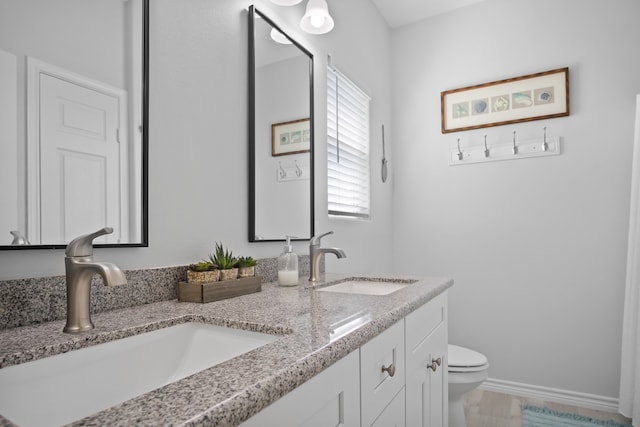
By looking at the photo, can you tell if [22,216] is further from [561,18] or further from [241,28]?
[561,18]

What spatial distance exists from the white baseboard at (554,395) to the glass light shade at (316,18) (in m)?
2.44

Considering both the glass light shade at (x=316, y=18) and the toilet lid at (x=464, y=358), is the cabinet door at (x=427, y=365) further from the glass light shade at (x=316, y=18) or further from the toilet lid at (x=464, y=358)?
the glass light shade at (x=316, y=18)

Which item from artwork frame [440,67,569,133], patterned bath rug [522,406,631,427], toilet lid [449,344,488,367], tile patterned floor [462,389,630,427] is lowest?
tile patterned floor [462,389,630,427]

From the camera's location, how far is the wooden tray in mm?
1129

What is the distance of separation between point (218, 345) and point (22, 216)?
51 centimetres

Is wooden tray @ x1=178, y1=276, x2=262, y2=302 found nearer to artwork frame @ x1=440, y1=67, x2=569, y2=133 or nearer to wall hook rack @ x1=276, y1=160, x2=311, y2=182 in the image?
wall hook rack @ x1=276, y1=160, x2=311, y2=182

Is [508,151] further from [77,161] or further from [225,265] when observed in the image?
[77,161]

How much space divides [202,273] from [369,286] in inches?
33.6

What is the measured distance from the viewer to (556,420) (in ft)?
7.45

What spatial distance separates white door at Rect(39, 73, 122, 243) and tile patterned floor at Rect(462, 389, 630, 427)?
2.22 meters

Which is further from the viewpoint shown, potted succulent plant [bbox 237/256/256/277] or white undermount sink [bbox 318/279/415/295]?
white undermount sink [bbox 318/279/415/295]

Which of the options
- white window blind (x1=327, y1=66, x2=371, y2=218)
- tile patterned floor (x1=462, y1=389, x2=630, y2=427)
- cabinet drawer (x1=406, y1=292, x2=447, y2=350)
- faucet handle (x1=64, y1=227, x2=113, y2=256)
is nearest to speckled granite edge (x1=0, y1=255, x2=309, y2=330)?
faucet handle (x1=64, y1=227, x2=113, y2=256)

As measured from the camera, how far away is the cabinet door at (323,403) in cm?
59

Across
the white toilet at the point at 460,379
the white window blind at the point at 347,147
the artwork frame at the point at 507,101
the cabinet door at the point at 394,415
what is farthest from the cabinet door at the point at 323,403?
the artwork frame at the point at 507,101
